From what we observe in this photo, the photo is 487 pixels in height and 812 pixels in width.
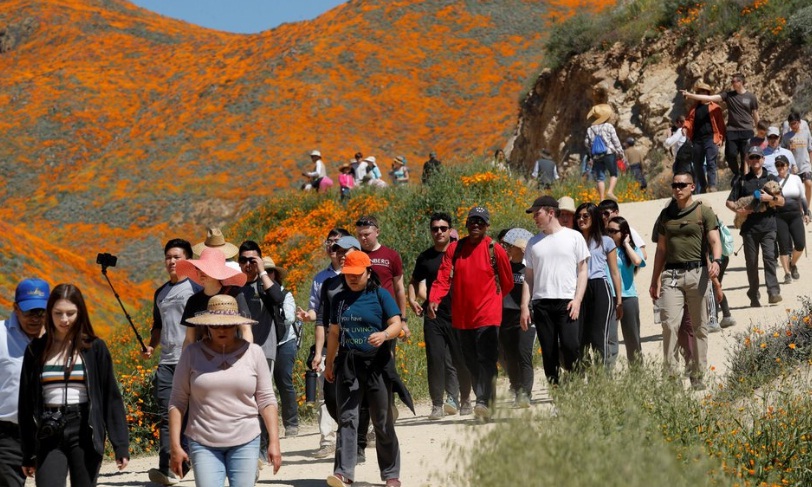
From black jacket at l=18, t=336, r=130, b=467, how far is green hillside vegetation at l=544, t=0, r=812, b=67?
841 inches

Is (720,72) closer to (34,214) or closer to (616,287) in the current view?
(616,287)

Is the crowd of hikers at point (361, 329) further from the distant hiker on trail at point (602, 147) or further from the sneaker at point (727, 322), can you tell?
the distant hiker on trail at point (602, 147)

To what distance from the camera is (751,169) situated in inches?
547

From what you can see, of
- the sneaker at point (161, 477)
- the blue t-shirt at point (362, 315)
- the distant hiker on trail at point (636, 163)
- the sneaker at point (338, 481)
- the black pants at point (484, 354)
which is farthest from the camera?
the distant hiker on trail at point (636, 163)

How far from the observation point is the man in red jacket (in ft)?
33.1

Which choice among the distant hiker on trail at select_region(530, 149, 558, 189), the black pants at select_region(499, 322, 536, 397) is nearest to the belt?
the black pants at select_region(499, 322, 536, 397)

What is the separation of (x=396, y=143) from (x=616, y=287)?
39821mm

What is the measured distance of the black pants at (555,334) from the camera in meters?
9.86

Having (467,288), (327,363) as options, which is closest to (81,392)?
(327,363)

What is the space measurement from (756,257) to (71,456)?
9356 mm

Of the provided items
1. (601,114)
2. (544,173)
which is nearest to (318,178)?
(544,173)

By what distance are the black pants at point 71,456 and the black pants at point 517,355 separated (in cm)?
512

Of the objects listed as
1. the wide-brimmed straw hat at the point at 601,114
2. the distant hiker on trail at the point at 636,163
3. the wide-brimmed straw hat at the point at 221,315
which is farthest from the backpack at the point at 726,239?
the distant hiker on trail at the point at 636,163

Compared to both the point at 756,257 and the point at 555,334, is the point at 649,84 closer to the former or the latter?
the point at 756,257
